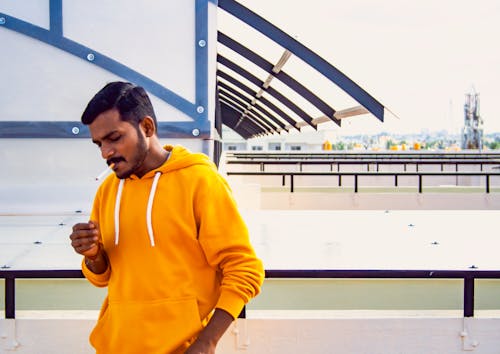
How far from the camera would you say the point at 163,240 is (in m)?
2.25

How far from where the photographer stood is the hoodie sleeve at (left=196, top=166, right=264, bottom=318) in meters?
2.21

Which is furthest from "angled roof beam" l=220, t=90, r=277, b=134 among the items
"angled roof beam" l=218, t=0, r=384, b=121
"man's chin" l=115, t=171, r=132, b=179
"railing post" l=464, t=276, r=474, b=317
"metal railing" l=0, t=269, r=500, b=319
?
"man's chin" l=115, t=171, r=132, b=179

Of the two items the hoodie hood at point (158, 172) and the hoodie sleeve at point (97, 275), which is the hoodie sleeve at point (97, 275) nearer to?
the hoodie sleeve at point (97, 275)

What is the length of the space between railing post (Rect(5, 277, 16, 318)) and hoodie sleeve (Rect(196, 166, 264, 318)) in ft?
5.29

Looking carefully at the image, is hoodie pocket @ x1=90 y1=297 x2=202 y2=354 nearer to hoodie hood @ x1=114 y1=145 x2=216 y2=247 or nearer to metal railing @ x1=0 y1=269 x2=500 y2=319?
hoodie hood @ x1=114 y1=145 x2=216 y2=247

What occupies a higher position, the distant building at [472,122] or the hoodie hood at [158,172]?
the distant building at [472,122]

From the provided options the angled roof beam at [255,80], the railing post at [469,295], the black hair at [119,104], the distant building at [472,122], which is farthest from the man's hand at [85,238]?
the distant building at [472,122]

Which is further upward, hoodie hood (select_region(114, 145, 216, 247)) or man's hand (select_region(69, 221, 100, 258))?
hoodie hood (select_region(114, 145, 216, 247))

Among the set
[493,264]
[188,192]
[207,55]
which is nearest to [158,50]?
[207,55]

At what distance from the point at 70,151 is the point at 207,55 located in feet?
4.64

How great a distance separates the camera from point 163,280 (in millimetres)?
2242

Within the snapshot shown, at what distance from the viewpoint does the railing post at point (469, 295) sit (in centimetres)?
356

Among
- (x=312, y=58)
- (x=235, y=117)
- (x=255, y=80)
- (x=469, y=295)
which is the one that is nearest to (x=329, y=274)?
(x=469, y=295)

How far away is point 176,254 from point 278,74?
21.7ft
